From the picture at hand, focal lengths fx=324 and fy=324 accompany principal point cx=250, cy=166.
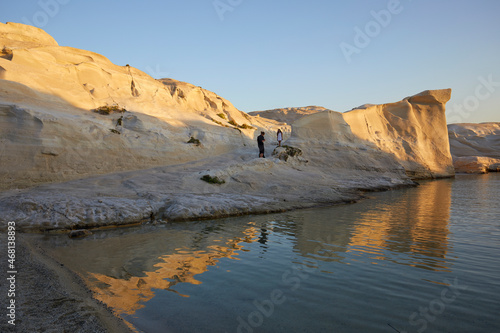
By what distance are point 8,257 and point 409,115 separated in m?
29.7

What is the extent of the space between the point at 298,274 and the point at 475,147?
51.5 metres

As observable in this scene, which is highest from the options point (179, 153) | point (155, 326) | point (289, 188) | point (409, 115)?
point (409, 115)

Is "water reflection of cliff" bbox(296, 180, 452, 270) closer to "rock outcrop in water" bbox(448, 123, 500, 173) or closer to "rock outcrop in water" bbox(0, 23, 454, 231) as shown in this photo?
"rock outcrop in water" bbox(0, 23, 454, 231)

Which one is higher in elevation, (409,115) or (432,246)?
(409,115)

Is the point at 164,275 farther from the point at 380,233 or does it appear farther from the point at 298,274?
the point at 380,233

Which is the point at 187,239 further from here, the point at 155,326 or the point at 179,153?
the point at 179,153

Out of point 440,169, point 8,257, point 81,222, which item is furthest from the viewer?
point 440,169

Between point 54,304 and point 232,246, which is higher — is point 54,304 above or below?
above

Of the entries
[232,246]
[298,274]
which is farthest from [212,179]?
[298,274]

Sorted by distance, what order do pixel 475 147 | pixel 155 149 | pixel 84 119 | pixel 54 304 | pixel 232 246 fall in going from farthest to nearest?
pixel 475 147 → pixel 155 149 → pixel 84 119 → pixel 232 246 → pixel 54 304

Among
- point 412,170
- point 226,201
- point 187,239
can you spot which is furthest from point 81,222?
point 412,170

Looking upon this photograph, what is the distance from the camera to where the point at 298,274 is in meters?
5.42

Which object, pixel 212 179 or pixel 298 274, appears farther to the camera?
pixel 212 179

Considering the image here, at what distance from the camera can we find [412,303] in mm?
4281
